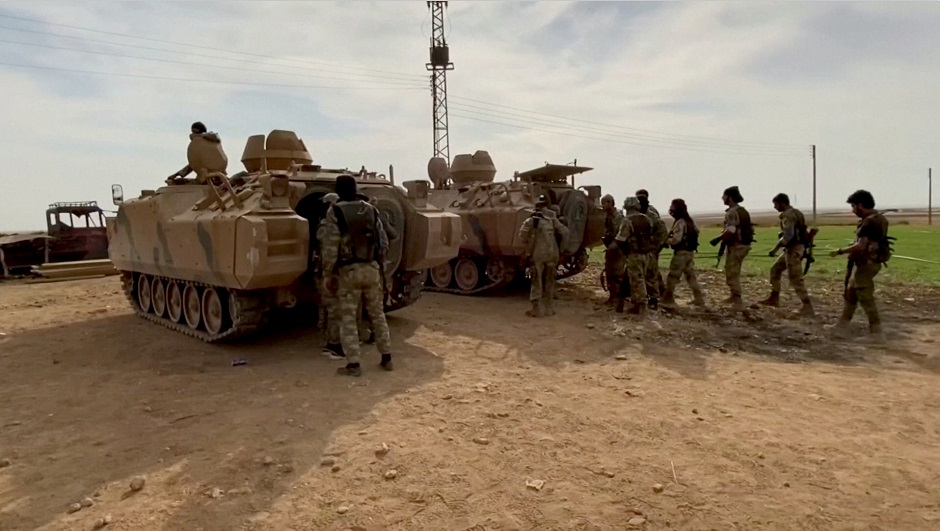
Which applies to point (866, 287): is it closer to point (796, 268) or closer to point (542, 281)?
point (796, 268)

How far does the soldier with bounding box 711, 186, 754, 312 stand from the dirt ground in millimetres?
1419

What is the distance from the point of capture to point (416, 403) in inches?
209

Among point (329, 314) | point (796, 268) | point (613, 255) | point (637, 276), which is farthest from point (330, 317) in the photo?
point (796, 268)

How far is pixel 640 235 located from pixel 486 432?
554cm

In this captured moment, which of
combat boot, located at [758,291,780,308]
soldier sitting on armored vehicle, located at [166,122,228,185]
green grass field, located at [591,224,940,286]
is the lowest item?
combat boot, located at [758,291,780,308]

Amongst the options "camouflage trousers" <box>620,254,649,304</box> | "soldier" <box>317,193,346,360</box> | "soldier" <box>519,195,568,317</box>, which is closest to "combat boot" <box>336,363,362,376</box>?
"soldier" <box>317,193,346,360</box>

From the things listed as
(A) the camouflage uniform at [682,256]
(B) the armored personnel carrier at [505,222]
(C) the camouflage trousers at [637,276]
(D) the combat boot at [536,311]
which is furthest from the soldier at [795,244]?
(B) the armored personnel carrier at [505,222]

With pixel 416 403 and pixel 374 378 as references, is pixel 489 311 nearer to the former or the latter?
pixel 374 378

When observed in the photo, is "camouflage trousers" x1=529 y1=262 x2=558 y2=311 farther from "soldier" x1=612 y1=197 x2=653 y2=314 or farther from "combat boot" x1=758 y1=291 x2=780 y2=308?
"combat boot" x1=758 y1=291 x2=780 y2=308

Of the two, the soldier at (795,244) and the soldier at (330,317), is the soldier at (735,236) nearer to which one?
the soldier at (795,244)

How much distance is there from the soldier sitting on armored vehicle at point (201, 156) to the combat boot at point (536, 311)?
5042 millimetres

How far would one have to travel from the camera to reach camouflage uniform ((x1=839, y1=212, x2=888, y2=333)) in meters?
7.39

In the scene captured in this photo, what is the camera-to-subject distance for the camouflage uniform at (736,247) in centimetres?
936

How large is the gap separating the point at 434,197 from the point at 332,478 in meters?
10.3
